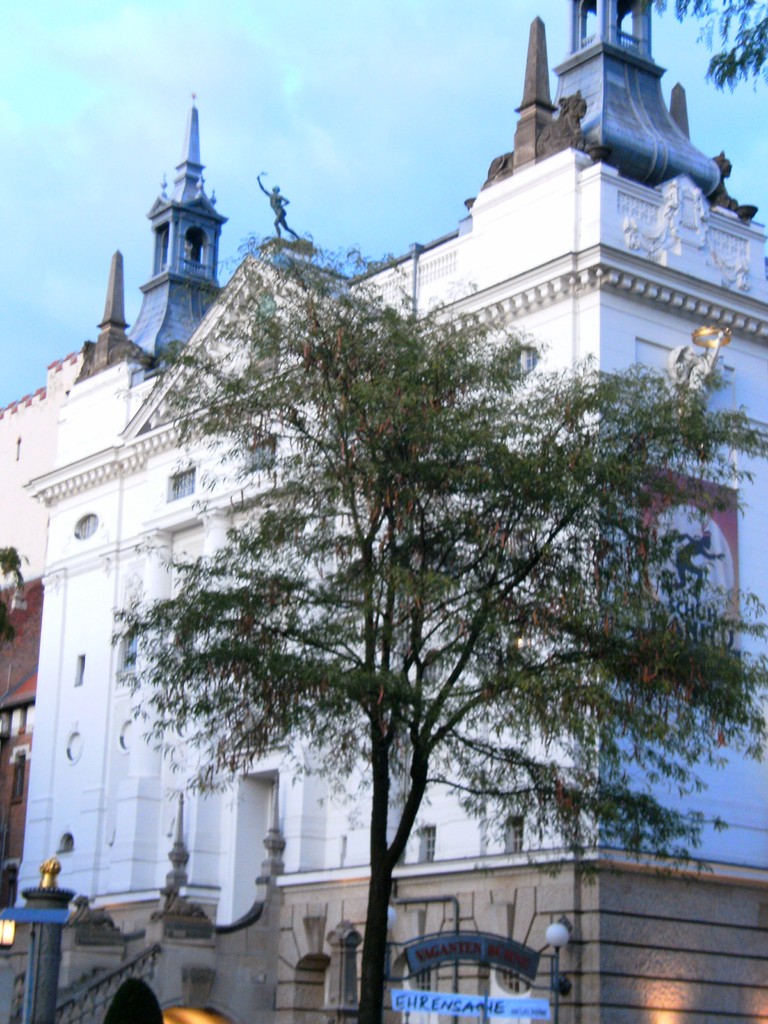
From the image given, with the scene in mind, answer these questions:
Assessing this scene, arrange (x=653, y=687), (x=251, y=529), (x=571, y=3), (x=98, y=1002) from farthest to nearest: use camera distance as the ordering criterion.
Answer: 1. (x=571, y=3)
2. (x=98, y=1002)
3. (x=251, y=529)
4. (x=653, y=687)

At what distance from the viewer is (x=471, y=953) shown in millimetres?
31406

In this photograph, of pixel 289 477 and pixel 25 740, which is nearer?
pixel 289 477

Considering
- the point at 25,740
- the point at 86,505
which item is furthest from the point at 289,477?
the point at 25,740

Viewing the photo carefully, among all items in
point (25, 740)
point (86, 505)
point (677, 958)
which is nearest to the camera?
point (677, 958)

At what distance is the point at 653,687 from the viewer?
28281 mm

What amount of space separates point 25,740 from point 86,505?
10225mm

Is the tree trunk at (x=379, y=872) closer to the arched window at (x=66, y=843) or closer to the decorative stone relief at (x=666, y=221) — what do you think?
the decorative stone relief at (x=666, y=221)

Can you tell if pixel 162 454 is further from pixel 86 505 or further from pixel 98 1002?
pixel 98 1002

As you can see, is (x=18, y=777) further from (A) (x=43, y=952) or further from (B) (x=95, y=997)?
(A) (x=43, y=952)

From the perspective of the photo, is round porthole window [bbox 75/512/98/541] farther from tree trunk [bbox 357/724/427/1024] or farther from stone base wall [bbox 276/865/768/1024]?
tree trunk [bbox 357/724/427/1024]

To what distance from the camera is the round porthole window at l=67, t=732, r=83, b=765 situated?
56938mm

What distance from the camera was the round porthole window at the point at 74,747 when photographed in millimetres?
56938

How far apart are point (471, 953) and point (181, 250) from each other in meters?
39.9

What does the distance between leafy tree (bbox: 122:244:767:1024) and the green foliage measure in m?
3.85
